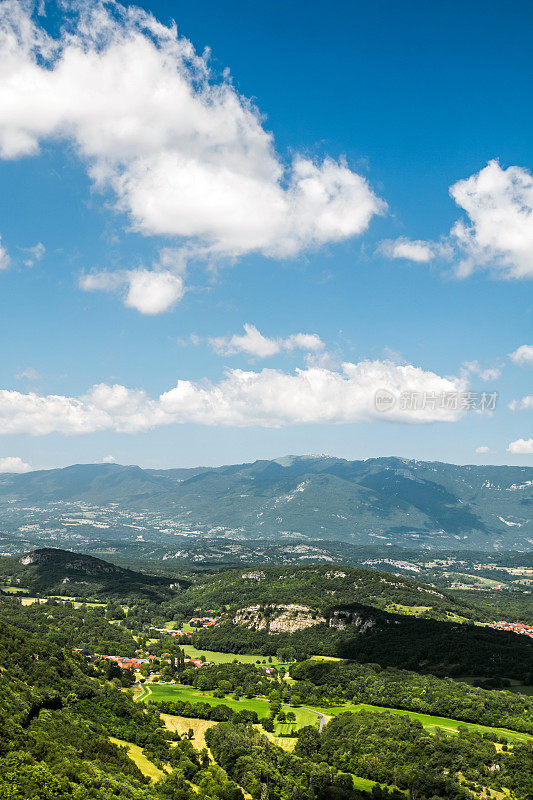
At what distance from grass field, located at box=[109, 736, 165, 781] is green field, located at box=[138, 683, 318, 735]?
32.2m

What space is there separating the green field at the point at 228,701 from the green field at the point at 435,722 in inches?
262

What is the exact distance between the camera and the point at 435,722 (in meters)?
111

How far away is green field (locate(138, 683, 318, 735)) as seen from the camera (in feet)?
372

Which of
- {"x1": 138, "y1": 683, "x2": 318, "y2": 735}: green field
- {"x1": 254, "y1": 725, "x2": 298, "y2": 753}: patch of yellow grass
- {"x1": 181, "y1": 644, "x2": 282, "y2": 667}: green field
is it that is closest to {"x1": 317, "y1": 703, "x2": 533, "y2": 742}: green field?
{"x1": 138, "y1": 683, "x2": 318, "y2": 735}: green field

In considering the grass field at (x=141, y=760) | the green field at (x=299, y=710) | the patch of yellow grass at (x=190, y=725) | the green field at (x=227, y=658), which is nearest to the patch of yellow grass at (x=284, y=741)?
the green field at (x=299, y=710)

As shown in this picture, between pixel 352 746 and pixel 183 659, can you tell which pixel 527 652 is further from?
pixel 183 659

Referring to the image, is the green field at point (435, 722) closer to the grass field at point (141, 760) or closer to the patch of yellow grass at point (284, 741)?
the patch of yellow grass at point (284, 741)

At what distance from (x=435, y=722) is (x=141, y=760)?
62.8 meters

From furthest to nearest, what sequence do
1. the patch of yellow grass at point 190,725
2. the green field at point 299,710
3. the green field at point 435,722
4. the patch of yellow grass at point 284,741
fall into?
the green field at point 299,710
the green field at point 435,722
the patch of yellow grass at point 190,725
the patch of yellow grass at point 284,741

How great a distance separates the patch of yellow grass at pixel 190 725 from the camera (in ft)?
332

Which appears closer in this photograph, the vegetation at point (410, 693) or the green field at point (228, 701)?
the green field at point (228, 701)

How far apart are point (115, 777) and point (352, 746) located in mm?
46395

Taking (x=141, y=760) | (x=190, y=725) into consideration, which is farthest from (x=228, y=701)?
(x=141, y=760)

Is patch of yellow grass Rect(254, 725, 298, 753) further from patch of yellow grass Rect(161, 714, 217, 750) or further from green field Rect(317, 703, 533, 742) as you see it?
green field Rect(317, 703, 533, 742)
